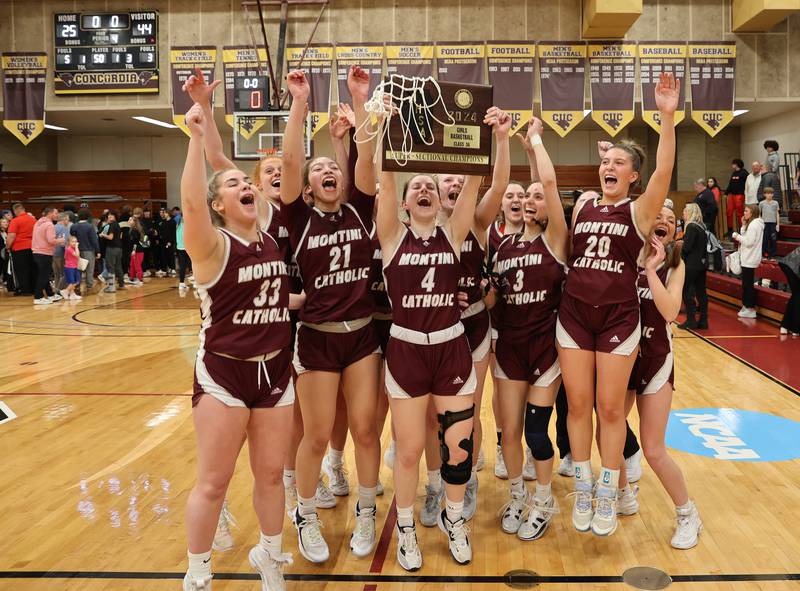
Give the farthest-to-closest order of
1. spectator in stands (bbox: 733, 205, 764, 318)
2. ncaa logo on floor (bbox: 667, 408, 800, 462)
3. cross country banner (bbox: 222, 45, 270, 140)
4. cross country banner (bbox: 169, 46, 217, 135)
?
1. cross country banner (bbox: 169, 46, 217, 135)
2. cross country banner (bbox: 222, 45, 270, 140)
3. spectator in stands (bbox: 733, 205, 764, 318)
4. ncaa logo on floor (bbox: 667, 408, 800, 462)

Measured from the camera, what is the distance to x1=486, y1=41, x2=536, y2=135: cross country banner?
1328 cm

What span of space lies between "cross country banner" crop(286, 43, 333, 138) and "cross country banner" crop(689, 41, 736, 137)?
6.73 meters

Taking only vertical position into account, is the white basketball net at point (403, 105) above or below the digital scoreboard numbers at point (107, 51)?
below

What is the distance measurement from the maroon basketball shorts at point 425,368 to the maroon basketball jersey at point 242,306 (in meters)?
0.59

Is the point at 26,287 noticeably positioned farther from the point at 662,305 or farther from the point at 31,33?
the point at 662,305

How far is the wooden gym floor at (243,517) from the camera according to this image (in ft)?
10.3

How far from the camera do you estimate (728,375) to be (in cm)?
690

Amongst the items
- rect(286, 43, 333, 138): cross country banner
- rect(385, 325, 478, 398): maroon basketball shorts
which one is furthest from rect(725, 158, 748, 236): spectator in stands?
rect(385, 325, 478, 398): maroon basketball shorts

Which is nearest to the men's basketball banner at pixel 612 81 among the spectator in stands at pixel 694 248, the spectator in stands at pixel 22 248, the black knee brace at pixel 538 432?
the spectator in stands at pixel 694 248

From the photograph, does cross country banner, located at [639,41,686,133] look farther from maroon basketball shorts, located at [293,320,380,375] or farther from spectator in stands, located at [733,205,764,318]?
maroon basketball shorts, located at [293,320,380,375]

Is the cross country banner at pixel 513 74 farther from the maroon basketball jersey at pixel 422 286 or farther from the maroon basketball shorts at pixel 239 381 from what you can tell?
the maroon basketball shorts at pixel 239 381

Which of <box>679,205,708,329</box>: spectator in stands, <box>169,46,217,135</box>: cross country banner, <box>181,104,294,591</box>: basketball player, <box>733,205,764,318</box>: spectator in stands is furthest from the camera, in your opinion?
<box>169,46,217,135</box>: cross country banner

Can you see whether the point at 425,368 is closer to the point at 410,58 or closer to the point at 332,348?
the point at 332,348

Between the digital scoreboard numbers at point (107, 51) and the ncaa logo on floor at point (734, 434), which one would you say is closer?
the ncaa logo on floor at point (734, 434)
